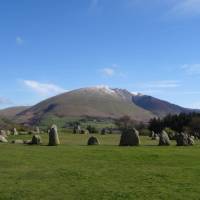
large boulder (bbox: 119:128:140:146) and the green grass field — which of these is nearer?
the green grass field

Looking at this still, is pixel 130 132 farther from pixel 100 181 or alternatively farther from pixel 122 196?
pixel 122 196

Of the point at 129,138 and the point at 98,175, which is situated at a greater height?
the point at 129,138

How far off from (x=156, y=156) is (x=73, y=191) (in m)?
13.6

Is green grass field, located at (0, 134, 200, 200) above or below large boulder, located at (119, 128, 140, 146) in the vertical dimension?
below

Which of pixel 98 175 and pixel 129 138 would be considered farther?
pixel 129 138

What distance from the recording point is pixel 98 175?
22922mm

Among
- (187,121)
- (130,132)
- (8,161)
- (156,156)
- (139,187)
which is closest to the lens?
(139,187)

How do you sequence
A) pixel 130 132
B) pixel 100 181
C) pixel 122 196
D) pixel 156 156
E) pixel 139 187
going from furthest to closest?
pixel 130 132, pixel 156 156, pixel 100 181, pixel 139 187, pixel 122 196

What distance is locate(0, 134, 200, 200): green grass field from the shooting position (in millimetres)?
18406

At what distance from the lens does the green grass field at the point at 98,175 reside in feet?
60.4

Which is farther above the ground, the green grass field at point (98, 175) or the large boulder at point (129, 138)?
the large boulder at point (129, 138)

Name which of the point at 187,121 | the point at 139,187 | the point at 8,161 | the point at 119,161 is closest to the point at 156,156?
the point at 119,161

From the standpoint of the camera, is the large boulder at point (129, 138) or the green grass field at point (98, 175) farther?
the large boulder at point (129, 138)

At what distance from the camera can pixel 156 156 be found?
31.6 meters
